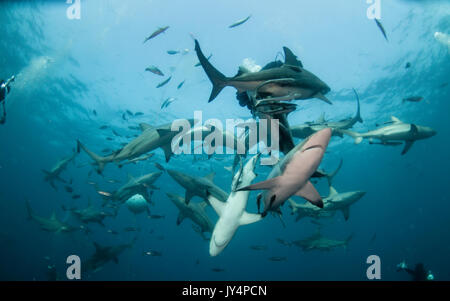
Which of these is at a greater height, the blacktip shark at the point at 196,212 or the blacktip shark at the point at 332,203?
the blacktip shark at the point at 332,203

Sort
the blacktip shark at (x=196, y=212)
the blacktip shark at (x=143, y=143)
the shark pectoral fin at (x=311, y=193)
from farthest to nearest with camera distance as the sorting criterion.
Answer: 1. the blacktip shark at (x=196, y=212)
2. the blacktip shark at (x=143, y=143)
3. the shark pectoral fin at (x=311, y=193)

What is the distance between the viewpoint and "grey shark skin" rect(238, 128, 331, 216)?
2.23m

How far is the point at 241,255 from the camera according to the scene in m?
87.2

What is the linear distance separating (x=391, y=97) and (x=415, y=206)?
61109mm

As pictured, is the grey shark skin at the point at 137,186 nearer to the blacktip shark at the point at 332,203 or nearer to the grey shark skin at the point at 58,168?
the blacktip shark at the point at 332,203

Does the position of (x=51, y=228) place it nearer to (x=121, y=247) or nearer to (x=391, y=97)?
(x=121, y=247)

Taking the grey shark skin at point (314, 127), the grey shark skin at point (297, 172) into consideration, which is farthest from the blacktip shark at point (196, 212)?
the grey shark skin at point (297, 172)

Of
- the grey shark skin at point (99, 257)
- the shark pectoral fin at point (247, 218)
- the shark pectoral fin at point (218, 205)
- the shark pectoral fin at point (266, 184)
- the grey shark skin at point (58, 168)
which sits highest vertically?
the grey shark skin at point (58, 168)

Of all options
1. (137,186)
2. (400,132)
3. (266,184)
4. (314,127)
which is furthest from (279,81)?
(137,186)

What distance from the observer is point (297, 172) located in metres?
2.46

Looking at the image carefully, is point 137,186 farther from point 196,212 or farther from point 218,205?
point 218,205

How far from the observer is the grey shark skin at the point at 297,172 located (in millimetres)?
2232

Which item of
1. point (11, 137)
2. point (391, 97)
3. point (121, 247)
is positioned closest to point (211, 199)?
point (121, 247)

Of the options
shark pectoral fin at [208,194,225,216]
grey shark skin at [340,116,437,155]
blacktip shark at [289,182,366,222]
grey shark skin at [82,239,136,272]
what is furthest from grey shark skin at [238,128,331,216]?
grey shark skin at [82,239,136,272]
